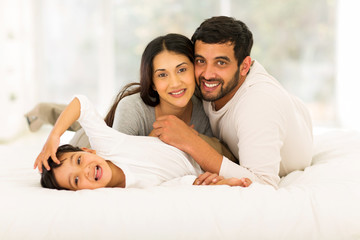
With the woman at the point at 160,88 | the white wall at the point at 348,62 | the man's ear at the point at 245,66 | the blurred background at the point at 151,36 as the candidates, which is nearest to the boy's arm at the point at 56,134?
the woman at the point at 160,88

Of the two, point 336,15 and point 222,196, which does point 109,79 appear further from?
point 222,196

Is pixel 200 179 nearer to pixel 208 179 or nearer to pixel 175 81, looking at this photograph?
pixel 208 179

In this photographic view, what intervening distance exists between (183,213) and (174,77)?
75 centimetres

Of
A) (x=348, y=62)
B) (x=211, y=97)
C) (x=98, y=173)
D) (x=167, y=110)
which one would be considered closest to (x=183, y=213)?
(x=98, y=173)

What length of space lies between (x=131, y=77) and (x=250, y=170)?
4.12 metres

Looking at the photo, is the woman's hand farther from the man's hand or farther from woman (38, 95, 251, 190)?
the man's hand

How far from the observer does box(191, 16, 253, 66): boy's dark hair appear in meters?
1.87

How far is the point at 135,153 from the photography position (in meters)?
1.77

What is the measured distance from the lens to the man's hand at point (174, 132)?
181 centimetres

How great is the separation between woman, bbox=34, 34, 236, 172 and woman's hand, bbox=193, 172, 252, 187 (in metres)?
0.28

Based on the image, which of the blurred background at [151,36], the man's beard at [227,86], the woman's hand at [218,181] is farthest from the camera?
the blurred background at [151,36]

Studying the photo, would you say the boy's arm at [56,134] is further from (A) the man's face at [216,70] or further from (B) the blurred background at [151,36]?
(B) the blurred background at [151,36]

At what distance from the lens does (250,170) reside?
172 cm

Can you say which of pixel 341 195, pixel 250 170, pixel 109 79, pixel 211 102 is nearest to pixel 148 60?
pixel 211 102
